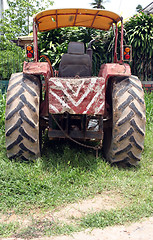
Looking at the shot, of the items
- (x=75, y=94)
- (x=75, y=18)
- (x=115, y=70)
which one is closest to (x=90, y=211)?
(x=75, y=94)

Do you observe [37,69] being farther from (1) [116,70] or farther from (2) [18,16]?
(2) [18,16]

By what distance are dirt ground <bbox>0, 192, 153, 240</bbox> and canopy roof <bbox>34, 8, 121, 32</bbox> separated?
9.28 ft

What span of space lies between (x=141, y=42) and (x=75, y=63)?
4.30m

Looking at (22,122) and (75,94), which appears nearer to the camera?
(75,94)

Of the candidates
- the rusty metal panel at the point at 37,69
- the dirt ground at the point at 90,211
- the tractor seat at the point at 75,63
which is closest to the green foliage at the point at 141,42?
A: the tractor seat at the point at 75,63

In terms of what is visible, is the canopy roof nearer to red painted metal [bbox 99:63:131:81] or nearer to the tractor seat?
the tractor seat

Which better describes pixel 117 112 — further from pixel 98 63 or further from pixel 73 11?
pixel 98 63

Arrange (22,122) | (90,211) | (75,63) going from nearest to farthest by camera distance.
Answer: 1. (90,211)
2. (22,122)
3. (75,63)

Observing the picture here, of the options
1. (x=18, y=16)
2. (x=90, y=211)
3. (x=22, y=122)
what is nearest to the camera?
(x=90, y=211)

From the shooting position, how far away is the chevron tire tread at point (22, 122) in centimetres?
371

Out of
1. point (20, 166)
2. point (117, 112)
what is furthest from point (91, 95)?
point (20, 166)

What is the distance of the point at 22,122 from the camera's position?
3693mm

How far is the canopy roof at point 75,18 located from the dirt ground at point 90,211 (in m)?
2.83

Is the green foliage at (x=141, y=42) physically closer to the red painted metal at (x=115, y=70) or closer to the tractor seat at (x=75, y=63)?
the tractor seat at (x=75, y=63)
